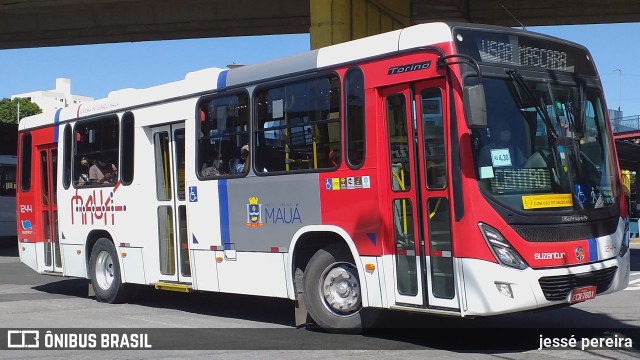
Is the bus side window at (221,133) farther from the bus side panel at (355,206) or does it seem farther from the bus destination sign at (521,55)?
the bus destination sign at (521,55)

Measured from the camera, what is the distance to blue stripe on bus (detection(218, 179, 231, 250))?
10773mm

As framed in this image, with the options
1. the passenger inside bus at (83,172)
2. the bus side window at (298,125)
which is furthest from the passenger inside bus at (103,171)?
the bus side window at (298,125)

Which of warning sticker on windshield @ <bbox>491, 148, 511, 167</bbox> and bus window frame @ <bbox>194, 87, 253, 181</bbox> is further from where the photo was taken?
bus window frame @ <bbox>194, 87, 253, 181</bbox>

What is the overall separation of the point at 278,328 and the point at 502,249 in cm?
345

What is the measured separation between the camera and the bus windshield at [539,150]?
26.5ft

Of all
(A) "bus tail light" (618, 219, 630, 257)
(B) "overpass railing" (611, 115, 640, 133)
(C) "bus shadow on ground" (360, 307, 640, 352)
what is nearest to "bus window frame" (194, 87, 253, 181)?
(C) "bus shadow on ground" (360, 307, 640, 352)

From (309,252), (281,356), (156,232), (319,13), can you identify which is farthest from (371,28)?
(281,356)

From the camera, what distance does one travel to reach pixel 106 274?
1342 centimetres

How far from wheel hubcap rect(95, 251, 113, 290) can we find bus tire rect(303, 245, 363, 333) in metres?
4.94

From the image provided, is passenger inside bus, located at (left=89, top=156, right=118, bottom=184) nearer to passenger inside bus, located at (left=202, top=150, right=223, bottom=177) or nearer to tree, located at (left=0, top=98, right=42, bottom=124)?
passenger inside bus, located at (left=202, top=150, right=223, bottom=177)

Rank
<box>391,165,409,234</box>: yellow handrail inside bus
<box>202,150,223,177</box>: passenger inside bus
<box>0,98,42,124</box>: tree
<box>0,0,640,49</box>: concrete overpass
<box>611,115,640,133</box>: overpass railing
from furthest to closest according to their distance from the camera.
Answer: <box>0,98,42,124</box>: tree < <box>611,115,640,133</box>: overpass railing < <box>0,0,640,49</box>: concrete overpass < <box>202,150,223,177</box>: passenger inside bus < <box>391,165,409,234</box>: yellow handrail inside bus

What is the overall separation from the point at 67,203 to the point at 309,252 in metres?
5.98

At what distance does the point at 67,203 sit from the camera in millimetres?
14125

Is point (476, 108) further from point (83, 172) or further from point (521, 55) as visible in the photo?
point (83, 172)
